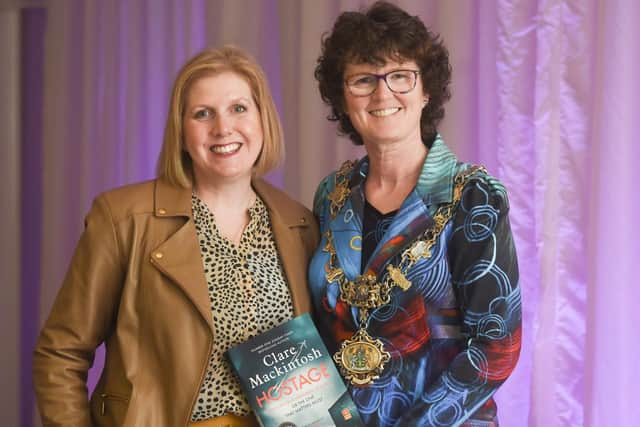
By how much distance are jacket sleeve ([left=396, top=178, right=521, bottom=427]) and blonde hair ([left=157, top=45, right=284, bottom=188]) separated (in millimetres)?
650

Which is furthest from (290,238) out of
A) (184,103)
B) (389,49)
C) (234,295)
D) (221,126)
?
(389,49)

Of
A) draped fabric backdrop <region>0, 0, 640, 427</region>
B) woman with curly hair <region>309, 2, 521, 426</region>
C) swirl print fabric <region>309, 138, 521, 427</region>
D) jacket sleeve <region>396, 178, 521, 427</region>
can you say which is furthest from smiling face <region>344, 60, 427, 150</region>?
draped fabric backdrop <region>0, 0, 640, 427</region>

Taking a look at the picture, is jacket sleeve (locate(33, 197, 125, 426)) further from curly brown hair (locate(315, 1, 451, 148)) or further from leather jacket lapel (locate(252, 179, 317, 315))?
curly brown hair (locate(315, 1, 451, 148))

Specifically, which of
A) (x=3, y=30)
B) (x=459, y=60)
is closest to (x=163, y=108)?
(x=3, y=30)

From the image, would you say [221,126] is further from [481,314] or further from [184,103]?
[481,314]

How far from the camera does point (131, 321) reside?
7.05ft

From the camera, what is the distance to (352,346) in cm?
210

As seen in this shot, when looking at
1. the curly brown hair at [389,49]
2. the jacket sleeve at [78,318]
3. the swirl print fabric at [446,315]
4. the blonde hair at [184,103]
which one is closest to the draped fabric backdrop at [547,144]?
the curly brown hair at [389,49]

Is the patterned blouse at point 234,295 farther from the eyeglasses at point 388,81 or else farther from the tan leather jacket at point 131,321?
the eyeglasses at point 388,81

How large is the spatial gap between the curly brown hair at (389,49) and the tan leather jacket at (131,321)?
0.57 metres

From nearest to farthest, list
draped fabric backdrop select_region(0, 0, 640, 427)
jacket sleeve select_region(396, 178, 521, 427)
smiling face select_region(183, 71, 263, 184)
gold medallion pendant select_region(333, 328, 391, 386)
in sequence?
jacket sleeve select_region(396, 178, 521, 427), gold medallion pendant select_region(333, 328, 391, 386), smiling face select_region(183, 71, 263, 184), draped fabric backdrop select_region(0, 0, 640, 427)

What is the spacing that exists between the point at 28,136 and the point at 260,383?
285cm

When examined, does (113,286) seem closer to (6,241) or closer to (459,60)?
(459,60)

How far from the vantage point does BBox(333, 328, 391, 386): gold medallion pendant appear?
6.81ft
